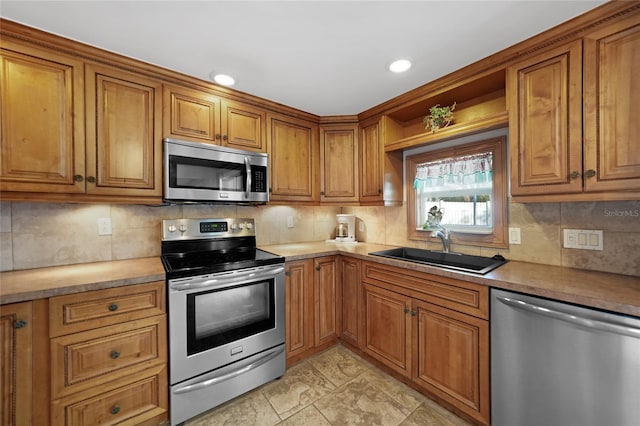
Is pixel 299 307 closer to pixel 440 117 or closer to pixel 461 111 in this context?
pixel 440 117

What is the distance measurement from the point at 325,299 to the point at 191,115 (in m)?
1.84

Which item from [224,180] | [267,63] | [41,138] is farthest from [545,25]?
[41,138]

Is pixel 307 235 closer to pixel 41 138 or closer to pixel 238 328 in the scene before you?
pixel 238 328

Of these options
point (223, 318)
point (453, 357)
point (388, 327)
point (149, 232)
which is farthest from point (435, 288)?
point (149, 232)

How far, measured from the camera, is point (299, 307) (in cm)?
211

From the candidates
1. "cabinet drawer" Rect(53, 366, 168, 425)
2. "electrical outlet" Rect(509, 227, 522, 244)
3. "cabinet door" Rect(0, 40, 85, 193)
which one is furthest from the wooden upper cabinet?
"electrical outlet" Rect(509, 227, 522, 244)

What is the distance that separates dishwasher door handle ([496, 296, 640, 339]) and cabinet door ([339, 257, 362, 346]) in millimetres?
1079

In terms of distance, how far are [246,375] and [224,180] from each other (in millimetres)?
1424

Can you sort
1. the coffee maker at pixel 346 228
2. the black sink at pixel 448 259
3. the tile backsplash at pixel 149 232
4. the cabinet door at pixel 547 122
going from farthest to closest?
the coffee maker at pixel 346 228
the black sink at pixel 448 259
the tile backsplash at pixel 149 232
the cabinet door at pixel 547 122

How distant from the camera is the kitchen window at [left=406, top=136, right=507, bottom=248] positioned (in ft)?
6.28

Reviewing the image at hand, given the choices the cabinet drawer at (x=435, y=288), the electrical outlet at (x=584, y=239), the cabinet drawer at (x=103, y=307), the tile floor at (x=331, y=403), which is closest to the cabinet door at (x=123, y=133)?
the cabinet drawer at (x=103, y=307)

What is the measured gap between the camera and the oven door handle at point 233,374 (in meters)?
1.56

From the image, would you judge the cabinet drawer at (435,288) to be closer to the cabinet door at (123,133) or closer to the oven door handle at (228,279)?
the oven door handle at (228,279)

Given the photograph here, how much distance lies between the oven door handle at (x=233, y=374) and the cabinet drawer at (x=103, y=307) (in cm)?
51
